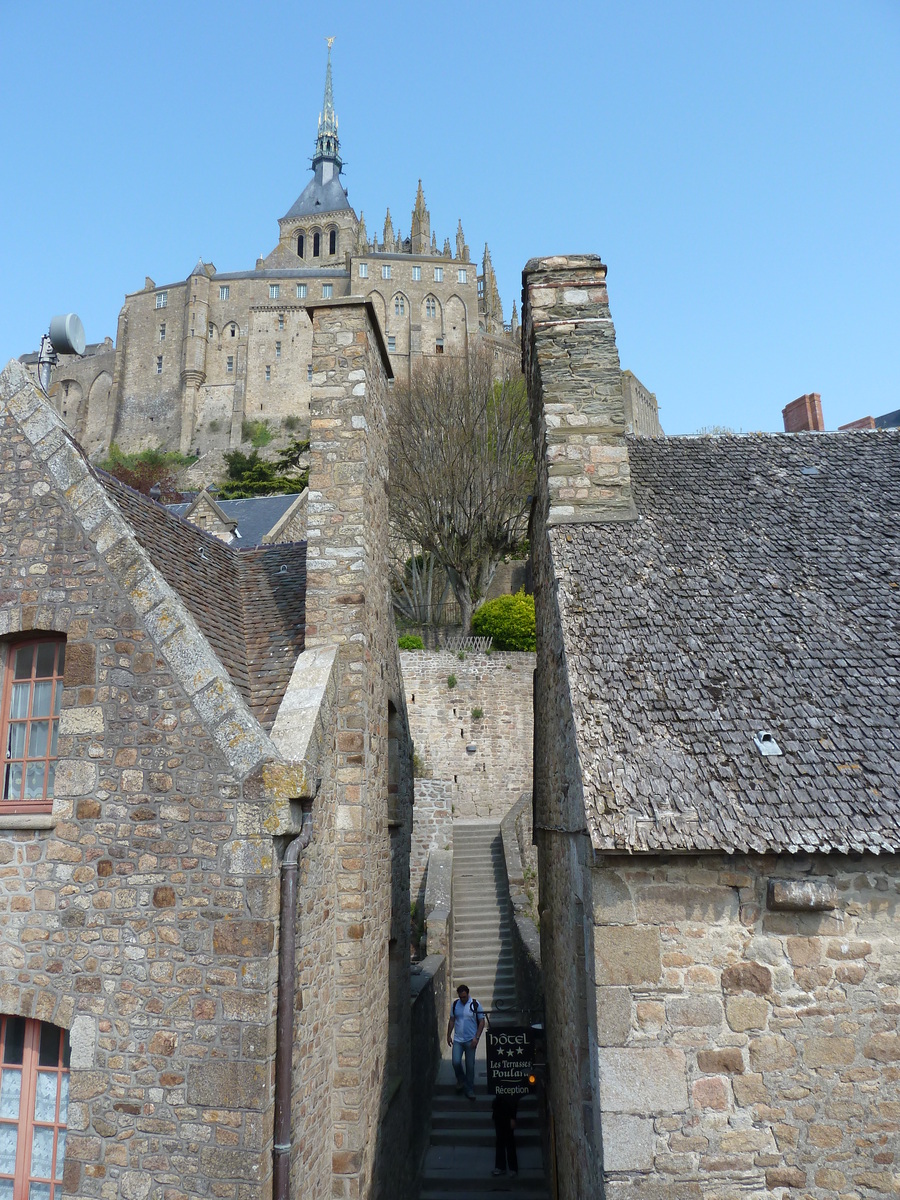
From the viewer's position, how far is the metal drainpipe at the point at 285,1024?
16.4 ft

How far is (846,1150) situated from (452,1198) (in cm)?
606

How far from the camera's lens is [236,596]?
8078 millimetres

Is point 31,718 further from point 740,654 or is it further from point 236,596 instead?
point 740,654

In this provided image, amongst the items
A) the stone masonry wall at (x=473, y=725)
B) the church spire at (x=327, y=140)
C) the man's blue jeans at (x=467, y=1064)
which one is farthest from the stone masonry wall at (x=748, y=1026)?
the church spire at (x=327, y=140)

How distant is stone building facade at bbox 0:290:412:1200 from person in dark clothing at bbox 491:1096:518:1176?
117 inches

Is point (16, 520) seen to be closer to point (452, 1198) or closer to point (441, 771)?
point (452, 1198)

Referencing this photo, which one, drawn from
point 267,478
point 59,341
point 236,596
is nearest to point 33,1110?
point 236,596

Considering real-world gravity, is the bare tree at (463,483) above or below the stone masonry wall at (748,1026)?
above

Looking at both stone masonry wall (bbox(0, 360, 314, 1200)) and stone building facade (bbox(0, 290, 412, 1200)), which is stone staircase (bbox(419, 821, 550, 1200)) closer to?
stone building facade (bbox(0, 290, 412, 1200))

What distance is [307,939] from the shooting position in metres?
5.80

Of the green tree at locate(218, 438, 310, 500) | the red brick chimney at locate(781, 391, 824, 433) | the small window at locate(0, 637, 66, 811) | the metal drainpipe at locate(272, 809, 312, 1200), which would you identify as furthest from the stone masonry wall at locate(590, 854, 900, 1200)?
the green tree at locate(218, 438, 310, 500)

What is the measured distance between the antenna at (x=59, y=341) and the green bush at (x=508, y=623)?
778 inches

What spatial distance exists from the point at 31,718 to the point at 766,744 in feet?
17.7

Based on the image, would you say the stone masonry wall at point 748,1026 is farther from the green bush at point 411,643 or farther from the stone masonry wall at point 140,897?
the green bush at point 411,643
